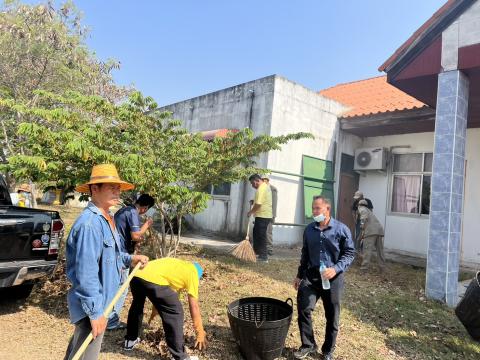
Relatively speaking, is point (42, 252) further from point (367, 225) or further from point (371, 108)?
point (371, 108)

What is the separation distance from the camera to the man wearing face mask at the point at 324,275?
11.9 ft

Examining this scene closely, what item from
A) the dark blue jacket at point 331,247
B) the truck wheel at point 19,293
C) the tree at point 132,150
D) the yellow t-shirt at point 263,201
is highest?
the tree at point 132,150

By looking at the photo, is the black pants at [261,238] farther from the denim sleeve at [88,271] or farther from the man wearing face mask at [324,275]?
the denim sleeve at [88,271]

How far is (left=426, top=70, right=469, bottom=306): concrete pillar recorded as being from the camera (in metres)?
5.79

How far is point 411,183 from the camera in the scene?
10508 millimetres

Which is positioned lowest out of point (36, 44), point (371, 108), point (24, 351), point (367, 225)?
point (24, 351)

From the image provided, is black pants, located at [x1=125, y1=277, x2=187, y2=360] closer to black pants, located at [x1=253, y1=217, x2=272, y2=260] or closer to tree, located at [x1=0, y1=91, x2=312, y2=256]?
tree, located at [x1=0, y1=91, x2=312, y2=256]

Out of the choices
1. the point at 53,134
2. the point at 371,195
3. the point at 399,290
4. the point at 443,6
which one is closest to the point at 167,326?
the point at 53,134

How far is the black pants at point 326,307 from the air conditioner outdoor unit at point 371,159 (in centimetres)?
783

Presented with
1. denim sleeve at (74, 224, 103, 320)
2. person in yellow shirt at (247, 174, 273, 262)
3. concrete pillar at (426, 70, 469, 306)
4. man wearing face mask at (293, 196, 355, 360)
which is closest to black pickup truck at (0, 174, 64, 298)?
denim sleeve at (74, 224, 103, 320)

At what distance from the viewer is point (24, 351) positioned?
11.8 ft

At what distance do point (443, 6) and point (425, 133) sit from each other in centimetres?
479

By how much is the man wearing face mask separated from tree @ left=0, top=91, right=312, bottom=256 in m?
1.93

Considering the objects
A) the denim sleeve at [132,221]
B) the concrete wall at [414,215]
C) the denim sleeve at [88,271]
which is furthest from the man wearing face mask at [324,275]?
the concrete wall at [414,215]
